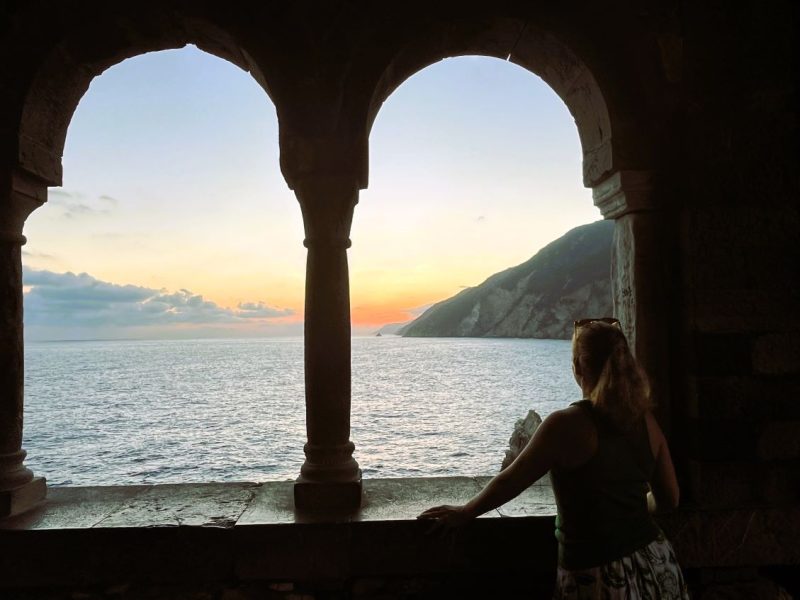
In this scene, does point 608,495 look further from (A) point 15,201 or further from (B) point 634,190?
(A) point 15,201

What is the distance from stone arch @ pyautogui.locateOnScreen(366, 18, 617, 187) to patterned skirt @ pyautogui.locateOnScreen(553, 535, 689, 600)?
1953 millimetres

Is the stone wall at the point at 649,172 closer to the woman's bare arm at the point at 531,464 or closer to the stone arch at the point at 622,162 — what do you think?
the stone arch at the point at 622,162

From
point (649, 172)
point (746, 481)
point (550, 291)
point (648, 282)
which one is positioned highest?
point (550, 291)

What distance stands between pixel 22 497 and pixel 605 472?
2.81 m

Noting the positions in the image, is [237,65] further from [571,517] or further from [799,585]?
[799,585]

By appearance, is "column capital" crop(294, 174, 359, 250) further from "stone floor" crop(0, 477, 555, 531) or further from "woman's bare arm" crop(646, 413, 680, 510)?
"woman's bare arm" crop(646, 413, 680, 510)

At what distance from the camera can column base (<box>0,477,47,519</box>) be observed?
9.55 feet

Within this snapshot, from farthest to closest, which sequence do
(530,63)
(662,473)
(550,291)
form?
(550,291)
(530,63)
(662,473)

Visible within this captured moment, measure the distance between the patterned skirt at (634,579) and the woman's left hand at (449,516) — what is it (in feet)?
1.58

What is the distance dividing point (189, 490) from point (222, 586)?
676 millimetres

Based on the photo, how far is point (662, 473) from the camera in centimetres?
203

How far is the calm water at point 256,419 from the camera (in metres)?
23.5

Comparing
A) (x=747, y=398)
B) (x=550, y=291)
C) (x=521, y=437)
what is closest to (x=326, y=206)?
(x=747, y=398)

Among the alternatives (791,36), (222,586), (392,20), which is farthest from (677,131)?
(222,586)
